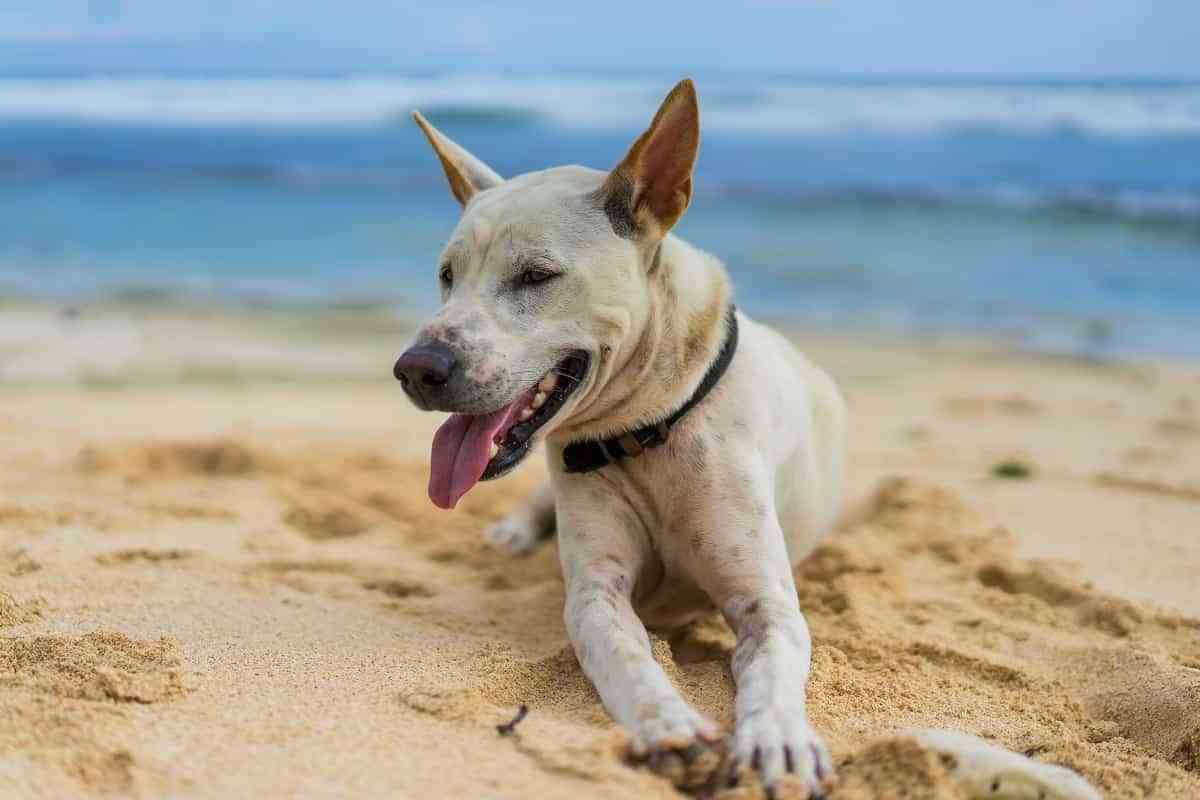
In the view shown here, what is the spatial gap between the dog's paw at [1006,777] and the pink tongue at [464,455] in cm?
136

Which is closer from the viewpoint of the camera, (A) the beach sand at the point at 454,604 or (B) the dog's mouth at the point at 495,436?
(A) the beach sand at the point at 454,604

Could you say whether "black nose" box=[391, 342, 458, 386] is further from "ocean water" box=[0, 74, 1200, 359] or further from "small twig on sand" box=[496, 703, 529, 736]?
"ocean water" box=[0, 74, 1200, 359]

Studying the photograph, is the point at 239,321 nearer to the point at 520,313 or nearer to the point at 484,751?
the point at 520,313

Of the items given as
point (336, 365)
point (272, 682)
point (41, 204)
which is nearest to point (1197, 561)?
point (272, 682)

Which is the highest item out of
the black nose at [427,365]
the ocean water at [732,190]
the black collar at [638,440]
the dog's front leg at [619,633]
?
the black nose at [427,365]

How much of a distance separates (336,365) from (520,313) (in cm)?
563

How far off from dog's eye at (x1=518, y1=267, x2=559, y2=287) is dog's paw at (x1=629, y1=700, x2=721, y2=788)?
1.22m

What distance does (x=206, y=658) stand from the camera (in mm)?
3398

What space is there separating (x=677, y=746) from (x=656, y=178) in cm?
160

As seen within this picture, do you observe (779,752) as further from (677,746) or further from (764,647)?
(764,647)

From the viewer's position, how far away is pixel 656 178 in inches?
139

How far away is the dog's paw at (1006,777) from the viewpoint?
2652 mm

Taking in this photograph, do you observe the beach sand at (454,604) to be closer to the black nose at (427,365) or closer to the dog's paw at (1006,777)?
the dog's paw at (1006,777)

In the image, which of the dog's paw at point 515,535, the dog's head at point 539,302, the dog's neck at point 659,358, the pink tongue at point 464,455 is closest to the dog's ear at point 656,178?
the dog's head at point 539,302
